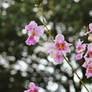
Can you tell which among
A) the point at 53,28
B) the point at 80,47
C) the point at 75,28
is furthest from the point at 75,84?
the point at 80,47

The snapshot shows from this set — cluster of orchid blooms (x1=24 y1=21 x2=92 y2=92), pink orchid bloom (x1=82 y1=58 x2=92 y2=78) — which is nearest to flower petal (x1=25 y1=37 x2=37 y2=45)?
cluster of orchid blooms (x1=24 y1=21 x2=92 y2=92)

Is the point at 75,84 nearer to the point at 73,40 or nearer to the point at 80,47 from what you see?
the point at 73,40

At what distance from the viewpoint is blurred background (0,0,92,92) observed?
3.12m

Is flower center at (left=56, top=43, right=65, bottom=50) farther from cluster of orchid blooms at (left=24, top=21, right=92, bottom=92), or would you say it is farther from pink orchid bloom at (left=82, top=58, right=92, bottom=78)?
pink orchid bloom at (left=82, top=58, right=92, bottom=78)

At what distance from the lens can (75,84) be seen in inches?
118

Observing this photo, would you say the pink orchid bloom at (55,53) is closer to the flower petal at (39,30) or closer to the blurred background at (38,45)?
the flower petal at (39,30)

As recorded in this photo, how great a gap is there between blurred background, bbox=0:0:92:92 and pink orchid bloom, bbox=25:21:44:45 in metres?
1.39

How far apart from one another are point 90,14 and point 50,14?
1.77 ft

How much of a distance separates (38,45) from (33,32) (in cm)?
262

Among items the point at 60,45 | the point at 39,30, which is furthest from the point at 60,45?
the point at 39,30

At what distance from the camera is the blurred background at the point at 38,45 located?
10.3ft

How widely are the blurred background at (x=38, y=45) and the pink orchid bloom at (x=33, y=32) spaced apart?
1387 mm

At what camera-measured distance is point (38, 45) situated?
12.1 feet

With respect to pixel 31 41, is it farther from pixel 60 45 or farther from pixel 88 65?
pixel 88 65
